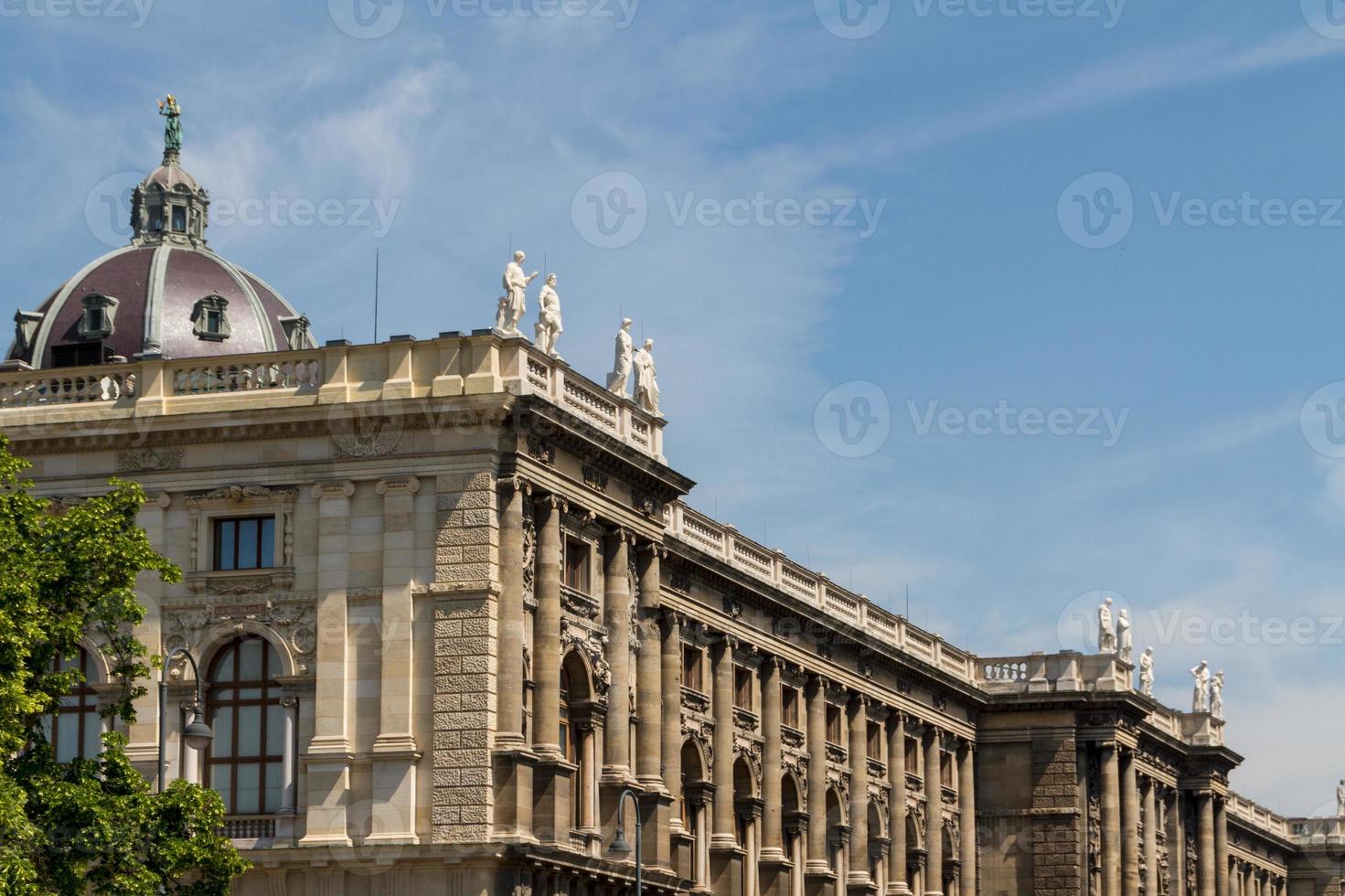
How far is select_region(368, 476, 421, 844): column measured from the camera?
6231 cm

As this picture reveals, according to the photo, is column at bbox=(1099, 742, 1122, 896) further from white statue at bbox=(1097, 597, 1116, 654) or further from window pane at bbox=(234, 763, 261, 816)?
window pane at bbox=(234, 763, 261, 816)

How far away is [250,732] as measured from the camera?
212ft

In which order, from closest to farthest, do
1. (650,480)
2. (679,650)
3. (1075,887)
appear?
(650,480) → (679,650) → (1075,887)

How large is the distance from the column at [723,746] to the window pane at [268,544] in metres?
22.9

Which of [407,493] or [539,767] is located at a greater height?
[407,493]

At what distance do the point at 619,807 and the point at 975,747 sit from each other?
164ft

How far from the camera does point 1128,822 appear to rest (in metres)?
117

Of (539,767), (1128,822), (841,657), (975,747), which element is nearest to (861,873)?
(841,657)

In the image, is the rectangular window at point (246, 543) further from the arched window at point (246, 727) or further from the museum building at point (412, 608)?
the arched window at point (246, 727)

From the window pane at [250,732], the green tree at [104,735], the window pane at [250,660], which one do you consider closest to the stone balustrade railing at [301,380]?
the window pane at [250,660]

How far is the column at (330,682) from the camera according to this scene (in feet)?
205

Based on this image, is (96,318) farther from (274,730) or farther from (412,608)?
(412,608)

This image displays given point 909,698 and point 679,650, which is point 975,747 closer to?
point 909,698

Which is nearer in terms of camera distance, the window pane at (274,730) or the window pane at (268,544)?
the window pane at (274,730)
